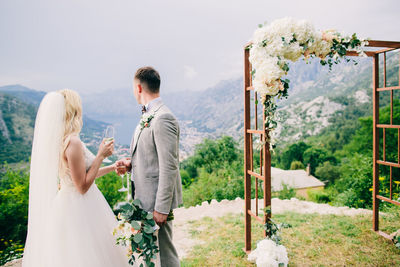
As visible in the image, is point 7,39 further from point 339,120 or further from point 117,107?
point 339,120

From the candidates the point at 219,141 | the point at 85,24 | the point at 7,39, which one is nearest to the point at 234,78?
the point at 85,24

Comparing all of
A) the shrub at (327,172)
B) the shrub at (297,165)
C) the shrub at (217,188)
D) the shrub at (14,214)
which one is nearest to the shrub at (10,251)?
the shrub at (14,214)

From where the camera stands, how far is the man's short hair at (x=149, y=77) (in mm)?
2297

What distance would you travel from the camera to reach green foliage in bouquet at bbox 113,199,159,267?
2072 millimetres

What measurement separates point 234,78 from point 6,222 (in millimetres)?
63199

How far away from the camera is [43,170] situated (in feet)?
7.06

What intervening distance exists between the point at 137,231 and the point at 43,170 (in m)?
0.91

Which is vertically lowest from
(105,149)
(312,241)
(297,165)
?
(297,165)

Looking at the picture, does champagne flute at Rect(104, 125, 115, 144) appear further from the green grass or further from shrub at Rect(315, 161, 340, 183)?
shrub at Rect(315, 161, 340, 183)

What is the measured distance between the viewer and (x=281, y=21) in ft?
8.55

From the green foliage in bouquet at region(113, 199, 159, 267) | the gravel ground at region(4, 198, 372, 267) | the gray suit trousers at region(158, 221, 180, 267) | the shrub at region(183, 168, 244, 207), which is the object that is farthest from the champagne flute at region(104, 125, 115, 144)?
the shrub at region(183, 168, 244, 207)

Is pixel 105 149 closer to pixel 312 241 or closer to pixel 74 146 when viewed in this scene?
pixel 74 146

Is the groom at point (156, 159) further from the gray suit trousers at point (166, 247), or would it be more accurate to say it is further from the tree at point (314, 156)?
the tree at point (314, 156)

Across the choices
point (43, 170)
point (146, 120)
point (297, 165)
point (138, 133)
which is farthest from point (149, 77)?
point (297, 165)
